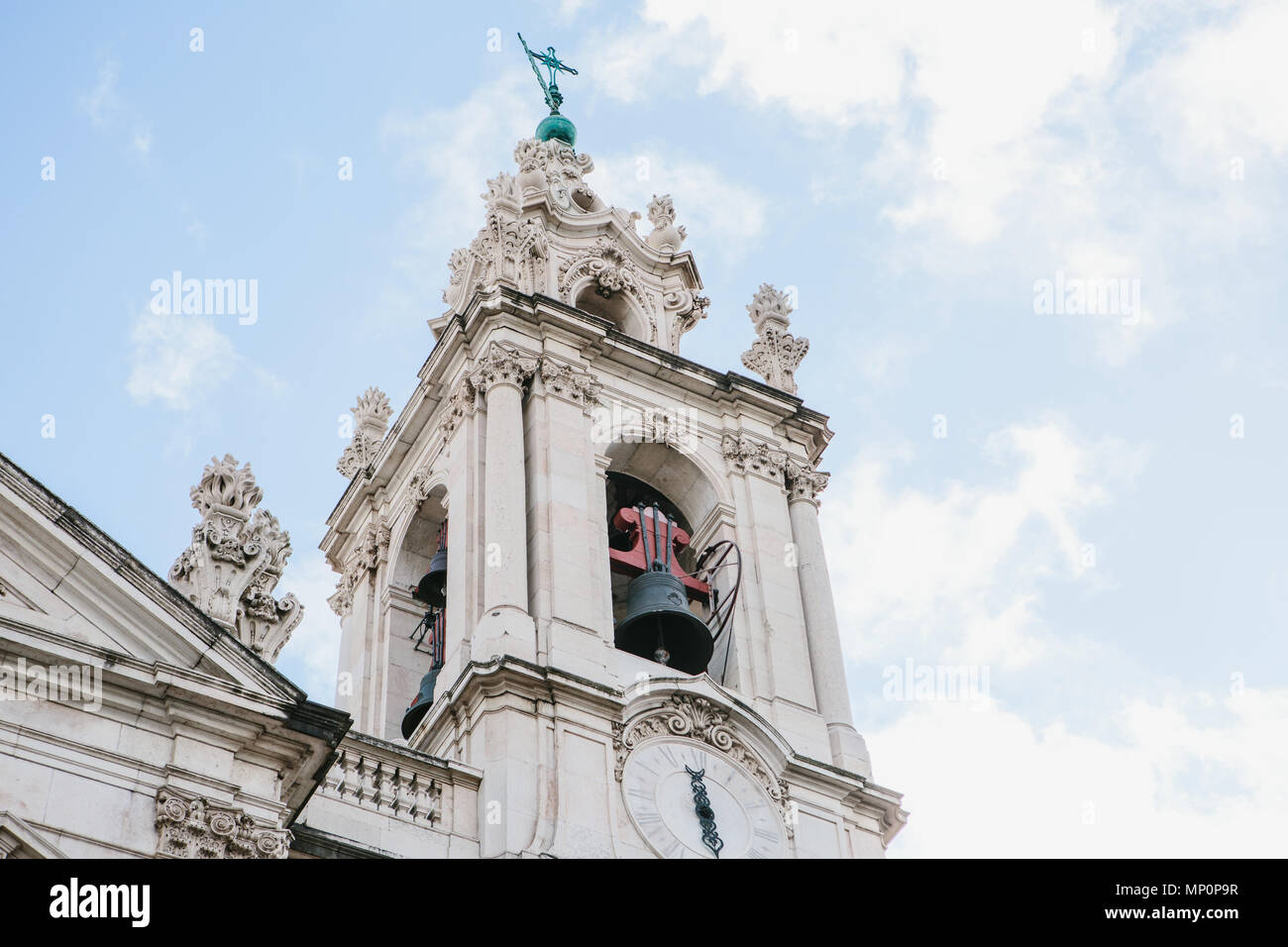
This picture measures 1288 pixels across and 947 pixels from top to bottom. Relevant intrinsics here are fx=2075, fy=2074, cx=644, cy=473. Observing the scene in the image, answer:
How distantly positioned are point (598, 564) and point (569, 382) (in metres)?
3.65

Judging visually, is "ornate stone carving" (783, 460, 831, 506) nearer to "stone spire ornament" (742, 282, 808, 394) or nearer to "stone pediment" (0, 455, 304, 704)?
"stone spire ornament" (742, 282, 808, 394)

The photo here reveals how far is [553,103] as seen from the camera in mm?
41781

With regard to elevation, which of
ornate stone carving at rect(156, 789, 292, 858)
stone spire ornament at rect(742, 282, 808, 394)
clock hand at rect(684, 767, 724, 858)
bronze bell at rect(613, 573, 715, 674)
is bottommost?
ornate stone carving at rect(156, 789, 292, 858)

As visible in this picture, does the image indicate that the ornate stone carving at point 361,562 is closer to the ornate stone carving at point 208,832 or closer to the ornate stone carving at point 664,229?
the ornate stone carving at point 664,229

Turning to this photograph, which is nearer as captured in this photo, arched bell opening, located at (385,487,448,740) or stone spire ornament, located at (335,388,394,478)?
arched bell opening, located at (385,487,448,740)

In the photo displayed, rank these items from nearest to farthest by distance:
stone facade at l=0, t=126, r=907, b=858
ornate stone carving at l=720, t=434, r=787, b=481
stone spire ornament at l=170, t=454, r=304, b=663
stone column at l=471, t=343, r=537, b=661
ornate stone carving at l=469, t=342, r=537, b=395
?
stone facade at l=0, t=126, r=907, b=858, stone spire ornament at l=170, t=454, r=304, b=663, stone column at l=471, t=343, r=537, b=661, ornate stone carving at l=469, t=342, r=537, b=395, ornate stone carving at l=720, t=434, r=787, b=481

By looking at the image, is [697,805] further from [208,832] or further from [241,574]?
[208,832]

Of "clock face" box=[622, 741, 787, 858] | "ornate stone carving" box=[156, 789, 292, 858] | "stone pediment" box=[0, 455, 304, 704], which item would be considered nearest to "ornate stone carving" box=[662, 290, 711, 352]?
"clock face" box=[622, 741, 787, 858]

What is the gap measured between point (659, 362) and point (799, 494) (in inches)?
118

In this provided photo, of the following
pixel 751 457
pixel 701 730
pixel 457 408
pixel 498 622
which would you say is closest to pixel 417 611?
pixel 457 408

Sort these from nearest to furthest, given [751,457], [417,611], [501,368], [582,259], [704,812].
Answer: [704,812]
[501,368]
[751,457]
[417,611]
[582,259]

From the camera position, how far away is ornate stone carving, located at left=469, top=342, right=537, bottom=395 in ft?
101

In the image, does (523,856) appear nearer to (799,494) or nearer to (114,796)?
(114,796)
